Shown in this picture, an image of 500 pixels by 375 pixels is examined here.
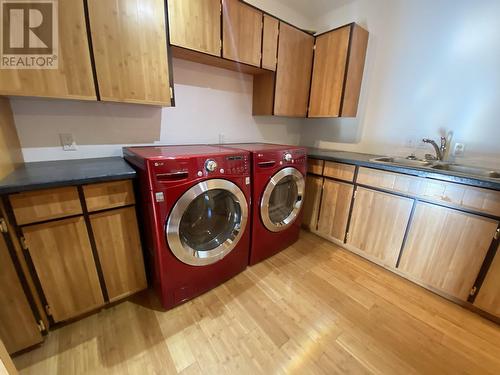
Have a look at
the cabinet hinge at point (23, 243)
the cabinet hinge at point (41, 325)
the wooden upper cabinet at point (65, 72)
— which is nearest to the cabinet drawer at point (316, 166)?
the wooden upper cabinet at point (65, 72)

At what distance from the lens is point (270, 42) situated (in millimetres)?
1883

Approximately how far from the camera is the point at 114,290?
1.36 meters

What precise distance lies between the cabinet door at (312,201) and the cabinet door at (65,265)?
1.99 metres

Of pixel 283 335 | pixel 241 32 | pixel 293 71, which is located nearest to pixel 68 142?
pixel 241 32

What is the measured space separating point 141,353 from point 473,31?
320 cm

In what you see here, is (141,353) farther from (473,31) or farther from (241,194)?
(473,31)

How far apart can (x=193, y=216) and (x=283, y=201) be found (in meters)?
0.96

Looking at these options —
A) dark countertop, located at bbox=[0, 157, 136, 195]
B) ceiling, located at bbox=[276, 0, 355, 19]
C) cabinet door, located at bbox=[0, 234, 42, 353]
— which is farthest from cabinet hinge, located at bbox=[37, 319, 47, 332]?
ceiling, located at bbox=[276, 0, 355, 19]

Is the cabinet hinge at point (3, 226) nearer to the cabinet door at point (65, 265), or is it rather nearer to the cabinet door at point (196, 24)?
the cabinet door at point (65, 265)

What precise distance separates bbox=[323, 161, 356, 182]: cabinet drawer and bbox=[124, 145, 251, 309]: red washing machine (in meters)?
0.98

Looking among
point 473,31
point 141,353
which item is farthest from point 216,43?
point 141,353

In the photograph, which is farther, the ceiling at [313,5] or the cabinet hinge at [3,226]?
the ceiling at [313,5]

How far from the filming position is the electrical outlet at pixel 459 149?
1716mm
